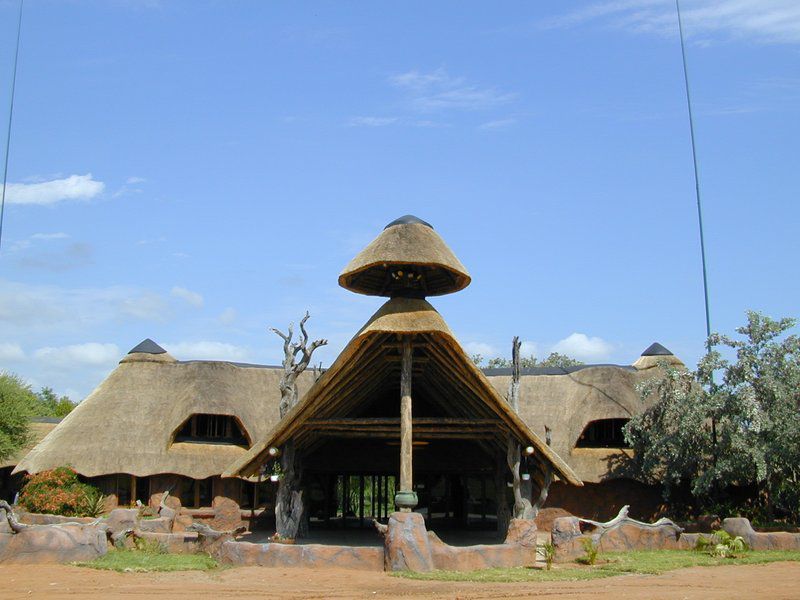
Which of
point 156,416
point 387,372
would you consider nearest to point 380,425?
point 387,372

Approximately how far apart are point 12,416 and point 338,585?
16.0 m

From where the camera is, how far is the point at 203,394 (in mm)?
24922

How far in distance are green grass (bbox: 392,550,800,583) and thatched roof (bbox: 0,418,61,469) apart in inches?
641

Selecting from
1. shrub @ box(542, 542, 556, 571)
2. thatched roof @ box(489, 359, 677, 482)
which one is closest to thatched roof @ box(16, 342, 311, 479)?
thatched roof @ box(489, 359, 677, 482)

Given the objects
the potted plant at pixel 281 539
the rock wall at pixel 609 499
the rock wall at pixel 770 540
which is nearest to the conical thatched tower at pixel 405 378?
the potted plant at pixel 281 539

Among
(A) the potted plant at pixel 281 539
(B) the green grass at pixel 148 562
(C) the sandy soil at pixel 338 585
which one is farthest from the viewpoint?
(A) the potted plant at pixel 281 539

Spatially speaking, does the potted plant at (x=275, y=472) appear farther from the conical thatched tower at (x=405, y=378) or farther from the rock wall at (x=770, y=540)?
the rock wall at (x=770, y=540)

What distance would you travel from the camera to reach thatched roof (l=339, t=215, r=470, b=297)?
16.5 metres

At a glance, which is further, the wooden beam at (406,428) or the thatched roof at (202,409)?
the thatched roof at (202,409)

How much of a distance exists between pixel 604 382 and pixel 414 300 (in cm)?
929

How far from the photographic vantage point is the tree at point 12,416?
81.8ft

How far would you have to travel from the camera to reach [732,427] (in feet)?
65.0

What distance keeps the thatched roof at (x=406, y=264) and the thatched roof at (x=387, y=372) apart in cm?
81

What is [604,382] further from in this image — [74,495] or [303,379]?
[74,495]
